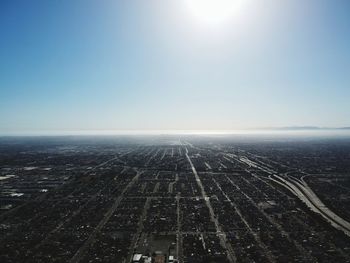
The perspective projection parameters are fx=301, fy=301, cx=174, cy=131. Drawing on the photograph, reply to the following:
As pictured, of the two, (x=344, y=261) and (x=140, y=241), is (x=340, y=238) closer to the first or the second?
(x=344, y=261)

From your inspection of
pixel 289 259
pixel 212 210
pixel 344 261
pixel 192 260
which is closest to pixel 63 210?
pixel 212 210

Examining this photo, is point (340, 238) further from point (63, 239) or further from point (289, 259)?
point (63, 239)

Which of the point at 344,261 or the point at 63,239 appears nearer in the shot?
the point at 344,261

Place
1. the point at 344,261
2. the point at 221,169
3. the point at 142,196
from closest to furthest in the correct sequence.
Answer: the point at 344,261
the point at 142,196
the point at 221,169

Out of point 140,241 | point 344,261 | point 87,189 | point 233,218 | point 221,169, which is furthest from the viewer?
point 221,169

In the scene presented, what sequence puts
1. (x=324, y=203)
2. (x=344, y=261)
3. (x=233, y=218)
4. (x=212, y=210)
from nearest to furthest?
(x=344, y=261) < (x=233, y=218) < (x=212, y=210) < (x=324, y=203)

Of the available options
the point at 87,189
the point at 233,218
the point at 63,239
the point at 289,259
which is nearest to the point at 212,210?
the point at 233,218

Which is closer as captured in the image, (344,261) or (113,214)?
(344,261)

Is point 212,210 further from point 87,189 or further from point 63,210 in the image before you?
point 87,189

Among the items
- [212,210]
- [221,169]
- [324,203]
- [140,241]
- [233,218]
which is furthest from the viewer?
[221,169]
